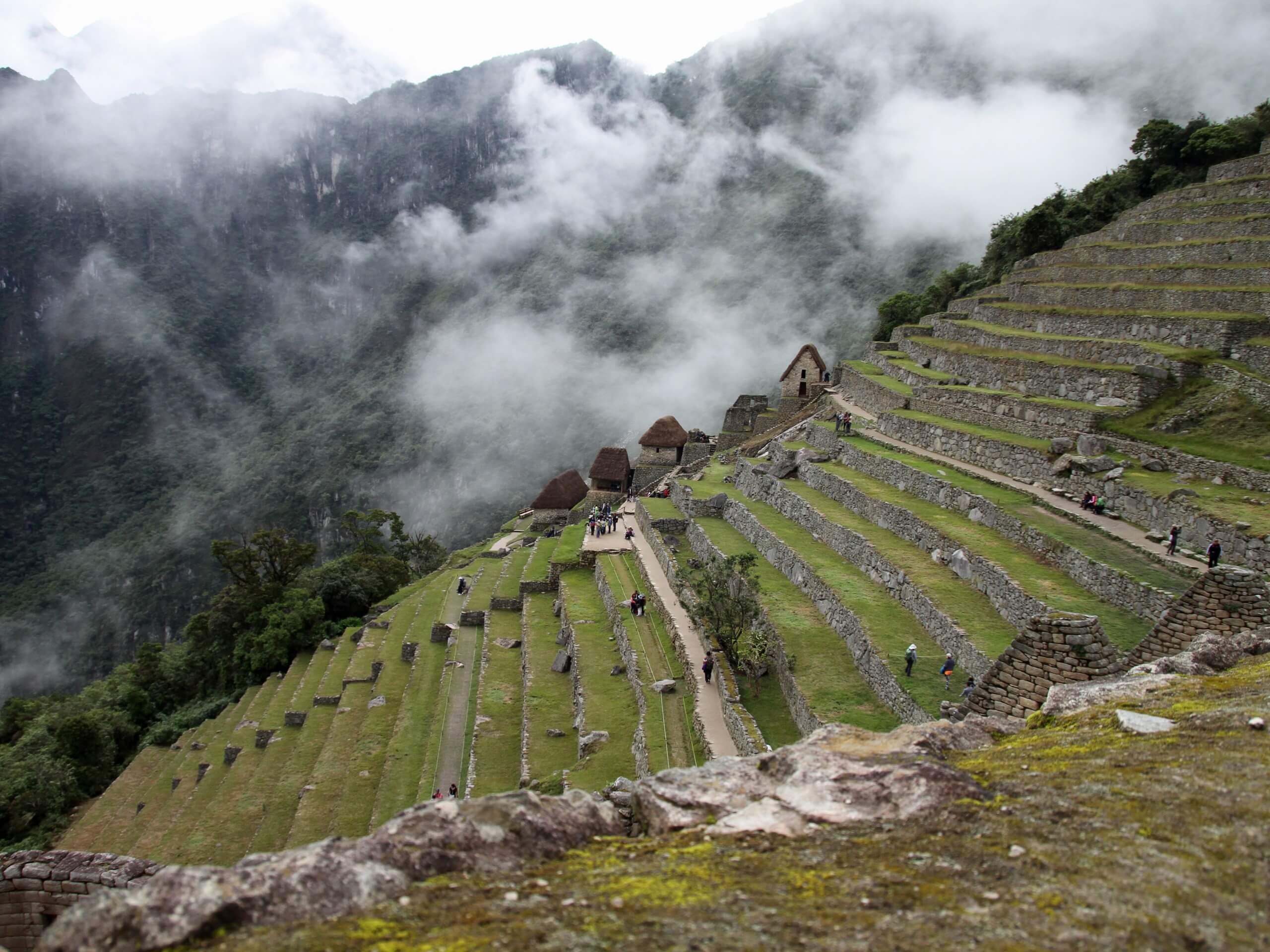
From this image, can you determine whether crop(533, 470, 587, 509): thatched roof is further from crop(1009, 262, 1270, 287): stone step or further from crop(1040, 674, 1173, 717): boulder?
crop(1040, 674, 1173, 717): boulder

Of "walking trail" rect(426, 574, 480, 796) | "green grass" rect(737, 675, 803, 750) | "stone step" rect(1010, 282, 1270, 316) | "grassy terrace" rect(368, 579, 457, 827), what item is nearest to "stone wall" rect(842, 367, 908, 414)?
"stone step" rect(1010, 282, 1270, 316)

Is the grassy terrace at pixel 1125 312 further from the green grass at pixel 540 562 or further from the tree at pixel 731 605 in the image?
the green grass at pixel 540 562

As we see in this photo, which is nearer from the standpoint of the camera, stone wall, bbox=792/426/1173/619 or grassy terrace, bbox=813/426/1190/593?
stone wall, bbox=792/426/1173/619

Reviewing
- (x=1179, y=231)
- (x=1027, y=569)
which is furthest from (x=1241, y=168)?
(x=1027, y=569)

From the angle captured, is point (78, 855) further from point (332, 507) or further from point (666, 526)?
Result: point (332, 507)

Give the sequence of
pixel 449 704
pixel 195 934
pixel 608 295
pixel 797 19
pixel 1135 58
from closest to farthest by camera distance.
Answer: pixel 195 934
pixel 449 704
pixel 1135 58
pixel 608 295
pixel 797 19

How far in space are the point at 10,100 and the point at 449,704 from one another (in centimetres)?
23739

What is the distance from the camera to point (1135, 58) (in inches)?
2544

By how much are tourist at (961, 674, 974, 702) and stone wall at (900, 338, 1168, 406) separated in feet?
36.4

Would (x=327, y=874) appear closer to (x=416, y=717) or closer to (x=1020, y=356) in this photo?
(x=416, y=717)

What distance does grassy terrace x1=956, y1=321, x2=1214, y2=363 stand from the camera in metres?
20.3

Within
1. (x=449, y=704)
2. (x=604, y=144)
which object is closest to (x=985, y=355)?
(x=449, y=704)

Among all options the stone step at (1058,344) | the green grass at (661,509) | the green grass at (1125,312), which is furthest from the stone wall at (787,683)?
the green grass at (1125,312)

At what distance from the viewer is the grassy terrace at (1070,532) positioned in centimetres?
1343
